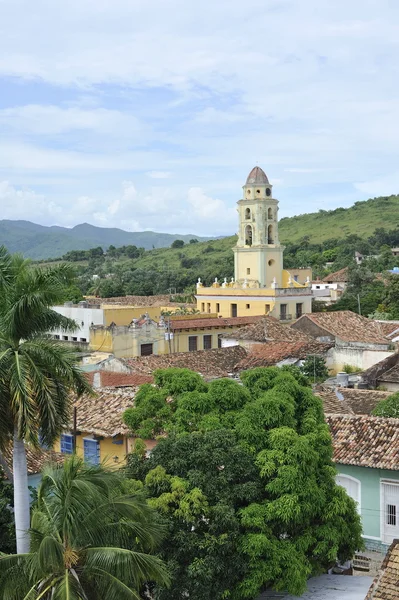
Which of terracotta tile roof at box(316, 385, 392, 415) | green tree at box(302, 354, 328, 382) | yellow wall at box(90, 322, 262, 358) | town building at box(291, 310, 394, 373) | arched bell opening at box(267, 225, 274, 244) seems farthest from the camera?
arched bell opening at box(267, 225, 274, 244)

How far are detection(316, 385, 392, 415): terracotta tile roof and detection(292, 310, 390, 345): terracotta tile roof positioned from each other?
14.9 metres

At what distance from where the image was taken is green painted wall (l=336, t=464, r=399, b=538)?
606 inches

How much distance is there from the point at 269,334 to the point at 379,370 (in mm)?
9308

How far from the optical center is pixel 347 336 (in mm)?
37438

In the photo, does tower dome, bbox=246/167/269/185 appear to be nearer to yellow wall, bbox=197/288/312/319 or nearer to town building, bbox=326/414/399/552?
yellow wall, bbox=197/288/312/319

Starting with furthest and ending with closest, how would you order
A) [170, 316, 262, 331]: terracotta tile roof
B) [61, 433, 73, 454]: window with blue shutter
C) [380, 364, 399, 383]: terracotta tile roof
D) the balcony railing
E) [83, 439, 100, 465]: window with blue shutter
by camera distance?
1. the balcony railing
2. [170, 316, 262, 331]: terracotta tile roof
3. [380, 364, 399, 383]: terracotta tile roof
4. [61, 433, 73, 454]: window with blue shutter
5. [83, 439, 100, 465]: window with blue shutter

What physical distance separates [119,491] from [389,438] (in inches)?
304

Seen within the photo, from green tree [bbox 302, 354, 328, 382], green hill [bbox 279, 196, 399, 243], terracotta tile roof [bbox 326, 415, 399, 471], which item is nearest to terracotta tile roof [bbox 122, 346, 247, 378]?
green tree [bbox 302, 354, 328, 382]

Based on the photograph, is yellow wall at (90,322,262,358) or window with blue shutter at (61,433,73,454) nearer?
window with blue shutter at (61,433,73,454)

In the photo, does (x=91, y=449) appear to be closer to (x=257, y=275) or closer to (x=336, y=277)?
(x=257, y=275)

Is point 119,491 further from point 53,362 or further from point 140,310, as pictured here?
point 140,310

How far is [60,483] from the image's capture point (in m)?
8.77

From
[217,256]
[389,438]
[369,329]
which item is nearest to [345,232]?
[217,256]

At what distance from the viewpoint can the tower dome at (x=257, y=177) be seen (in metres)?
52.5
